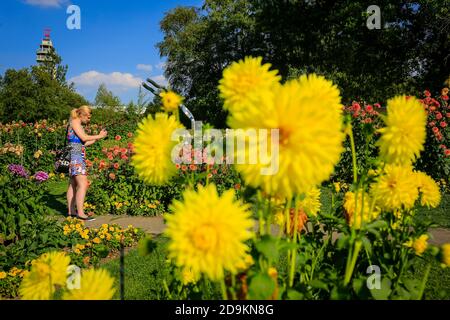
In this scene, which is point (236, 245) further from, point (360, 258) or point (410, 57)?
point (410, 57)

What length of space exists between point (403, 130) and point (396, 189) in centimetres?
46

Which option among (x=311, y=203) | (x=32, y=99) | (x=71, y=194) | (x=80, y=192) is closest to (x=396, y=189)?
(x=311, y=203)

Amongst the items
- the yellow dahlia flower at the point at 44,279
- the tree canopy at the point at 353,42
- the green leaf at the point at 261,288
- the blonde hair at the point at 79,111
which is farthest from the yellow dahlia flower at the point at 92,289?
the tree canopy at the point at 353,42

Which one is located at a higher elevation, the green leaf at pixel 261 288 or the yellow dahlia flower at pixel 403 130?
the yellow dahlia flower at pixel 403 130

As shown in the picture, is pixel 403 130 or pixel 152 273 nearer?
pixel 403 130

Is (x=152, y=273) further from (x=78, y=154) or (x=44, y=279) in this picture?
(x=78, y=154)

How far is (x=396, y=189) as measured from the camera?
1574mm

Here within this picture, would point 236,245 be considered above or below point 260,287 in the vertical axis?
above

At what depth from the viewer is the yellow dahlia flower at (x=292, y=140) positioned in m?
0.87

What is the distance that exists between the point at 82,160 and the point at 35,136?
8.60m

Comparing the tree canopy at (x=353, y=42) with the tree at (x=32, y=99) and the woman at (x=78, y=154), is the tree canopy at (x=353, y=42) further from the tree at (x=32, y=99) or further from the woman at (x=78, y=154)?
the tree at (x=32, y=99)

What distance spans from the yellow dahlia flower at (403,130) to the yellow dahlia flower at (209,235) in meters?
0.62
